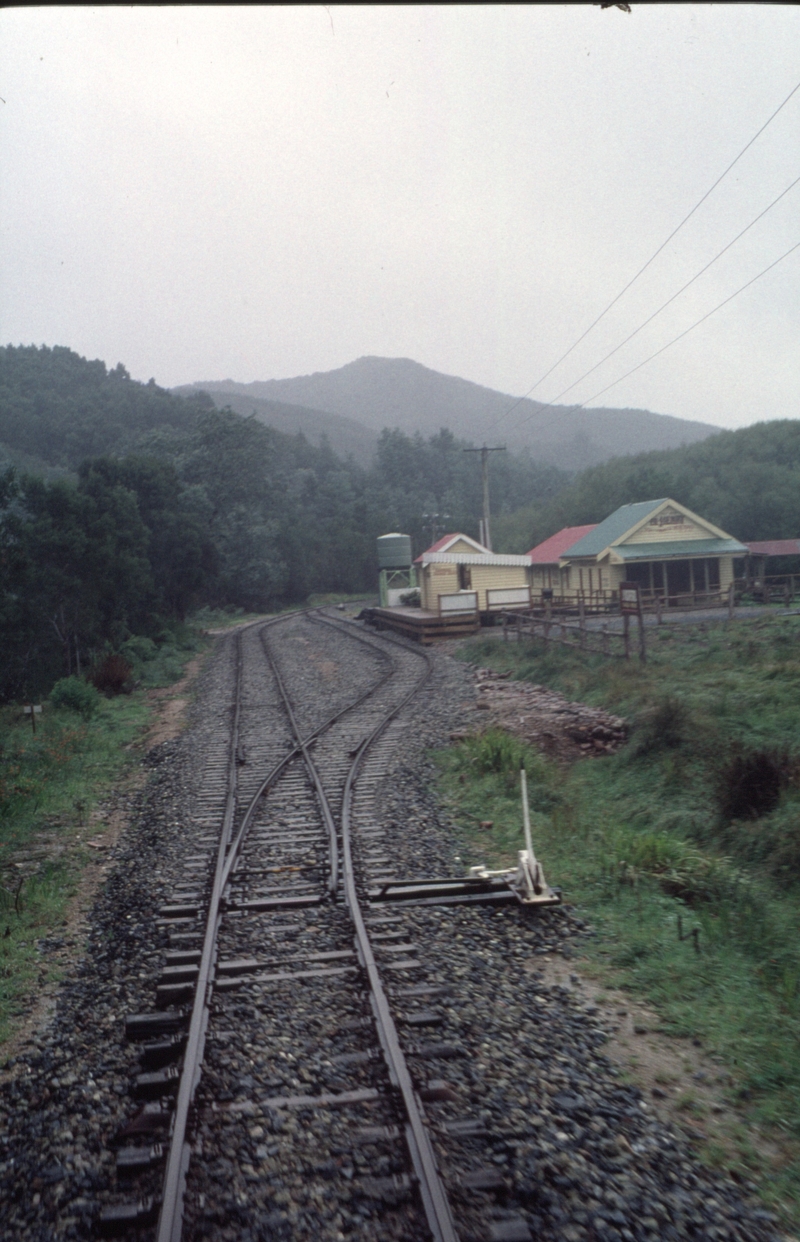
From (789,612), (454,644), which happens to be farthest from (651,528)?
(454,644)

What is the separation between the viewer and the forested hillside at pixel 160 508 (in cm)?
2680

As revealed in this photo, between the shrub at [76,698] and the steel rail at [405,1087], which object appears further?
the shrub at [76,698]

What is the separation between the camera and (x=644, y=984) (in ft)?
17.7

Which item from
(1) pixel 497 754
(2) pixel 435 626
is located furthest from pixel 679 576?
(1) pixel 497 754

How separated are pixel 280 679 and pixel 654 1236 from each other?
18.1 meters

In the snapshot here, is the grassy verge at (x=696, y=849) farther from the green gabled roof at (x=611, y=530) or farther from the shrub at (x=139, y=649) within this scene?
the green gabled roof at (x=611, y=530)

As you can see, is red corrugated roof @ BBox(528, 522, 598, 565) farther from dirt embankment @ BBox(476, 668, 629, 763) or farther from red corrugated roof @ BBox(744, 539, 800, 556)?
dirt embankment @ BBox(476, 668, 629, 763)

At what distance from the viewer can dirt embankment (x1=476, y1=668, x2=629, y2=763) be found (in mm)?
11945

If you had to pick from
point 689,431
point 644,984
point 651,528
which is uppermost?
point 689,431

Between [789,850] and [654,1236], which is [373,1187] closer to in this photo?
[654,1236]

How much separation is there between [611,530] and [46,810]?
109ft

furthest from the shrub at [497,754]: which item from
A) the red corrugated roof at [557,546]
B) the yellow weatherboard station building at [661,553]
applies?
the red corrugated roof at [557,546]

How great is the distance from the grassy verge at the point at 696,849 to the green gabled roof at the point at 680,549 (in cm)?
2214

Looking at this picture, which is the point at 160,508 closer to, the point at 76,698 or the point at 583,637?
the point at 76,698
